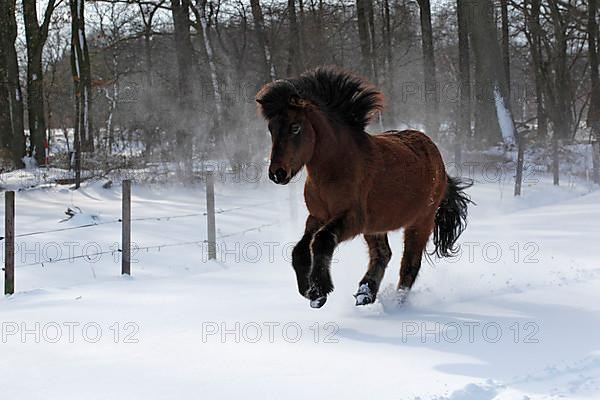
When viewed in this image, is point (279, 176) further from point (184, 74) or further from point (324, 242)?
point (184, 74)

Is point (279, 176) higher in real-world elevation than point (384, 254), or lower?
higher

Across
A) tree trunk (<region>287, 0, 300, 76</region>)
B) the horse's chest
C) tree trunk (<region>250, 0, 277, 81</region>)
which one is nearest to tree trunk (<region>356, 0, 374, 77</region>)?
tree trunk (<region>287, 0, 300, 76</region>)

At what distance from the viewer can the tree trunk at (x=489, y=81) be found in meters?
22.6

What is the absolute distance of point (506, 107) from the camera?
22.8 meters

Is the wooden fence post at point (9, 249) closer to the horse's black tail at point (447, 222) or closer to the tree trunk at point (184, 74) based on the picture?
the horse's black tail at point (447, 222)

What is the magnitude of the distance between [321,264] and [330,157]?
86cm

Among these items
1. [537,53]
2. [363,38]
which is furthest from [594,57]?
[363,38]

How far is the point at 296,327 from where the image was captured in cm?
507

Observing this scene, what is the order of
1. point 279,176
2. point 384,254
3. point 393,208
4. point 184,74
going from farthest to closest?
point 184,74
point 384,254
point 393,208
point 279,176

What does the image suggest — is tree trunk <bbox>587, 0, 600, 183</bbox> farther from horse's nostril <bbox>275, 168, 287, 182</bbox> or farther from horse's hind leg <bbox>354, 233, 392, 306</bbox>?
horse's nostril <bbox>275, 168, 287, 182</bbox>

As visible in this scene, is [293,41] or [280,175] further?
[293,41]

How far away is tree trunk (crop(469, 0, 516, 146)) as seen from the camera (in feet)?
74.3

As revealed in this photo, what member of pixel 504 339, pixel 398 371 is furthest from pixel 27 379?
pixel 504 339

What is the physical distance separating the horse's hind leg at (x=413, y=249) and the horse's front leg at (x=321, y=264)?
135 cm
